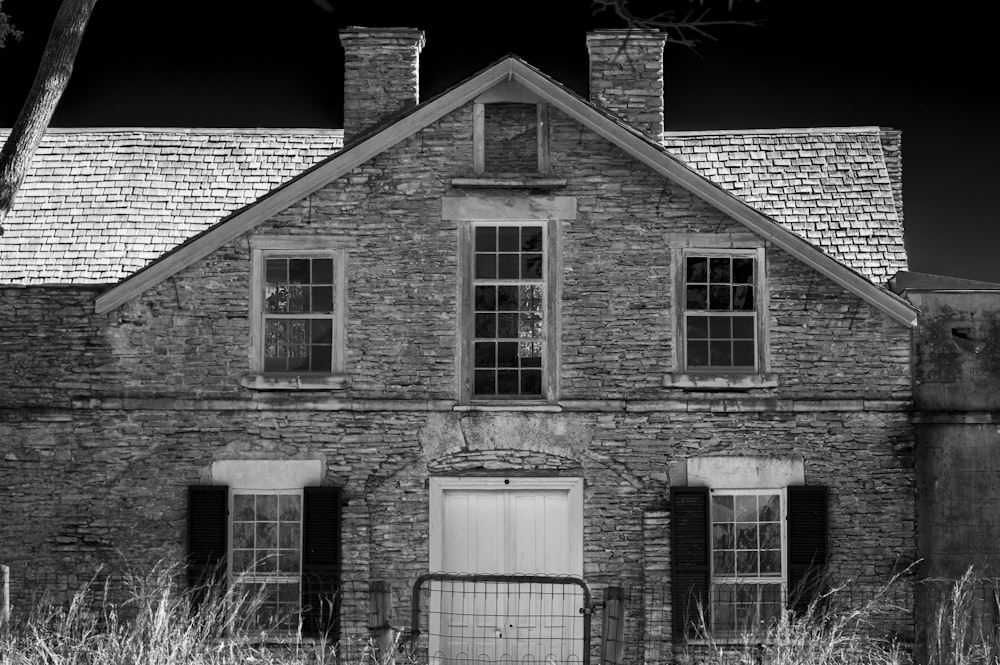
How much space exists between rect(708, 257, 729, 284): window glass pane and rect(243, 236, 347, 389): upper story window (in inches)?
170

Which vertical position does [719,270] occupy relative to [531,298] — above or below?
above

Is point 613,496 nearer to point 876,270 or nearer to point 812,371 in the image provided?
point 812,371

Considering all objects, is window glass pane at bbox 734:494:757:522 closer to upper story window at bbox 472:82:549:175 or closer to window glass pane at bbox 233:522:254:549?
upper story window at bbox 472:82:549:175

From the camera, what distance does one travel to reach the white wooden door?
571 inches

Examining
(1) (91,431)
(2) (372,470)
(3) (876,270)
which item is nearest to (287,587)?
(2) (372,470)

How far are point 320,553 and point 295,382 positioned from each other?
199 cm

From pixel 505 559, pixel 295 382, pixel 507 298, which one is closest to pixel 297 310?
pixel 295 382

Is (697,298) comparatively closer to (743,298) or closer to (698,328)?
(698,328)

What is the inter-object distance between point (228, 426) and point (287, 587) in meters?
1.99

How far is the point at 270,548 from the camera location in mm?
14641

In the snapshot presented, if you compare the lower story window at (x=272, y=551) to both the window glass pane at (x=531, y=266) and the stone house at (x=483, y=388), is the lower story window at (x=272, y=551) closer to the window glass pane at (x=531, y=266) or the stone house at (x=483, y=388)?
the stone house at (x=483, y=388)

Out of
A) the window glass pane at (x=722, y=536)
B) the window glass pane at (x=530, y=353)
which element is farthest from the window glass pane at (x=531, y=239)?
the window glass pane at (x=722, y=536)

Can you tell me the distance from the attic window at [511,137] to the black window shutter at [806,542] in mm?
4939

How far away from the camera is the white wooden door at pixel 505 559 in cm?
1451
